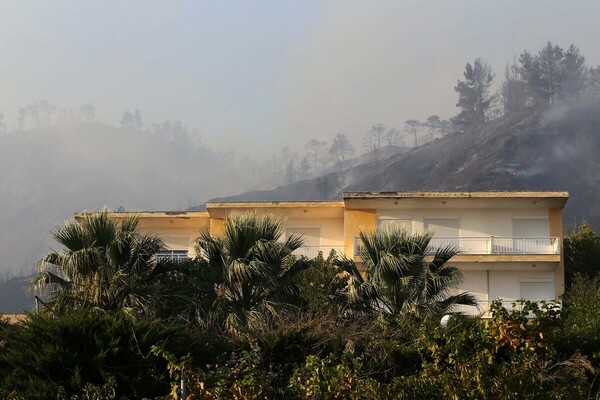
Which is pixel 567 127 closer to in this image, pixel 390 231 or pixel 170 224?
pixel 170 224

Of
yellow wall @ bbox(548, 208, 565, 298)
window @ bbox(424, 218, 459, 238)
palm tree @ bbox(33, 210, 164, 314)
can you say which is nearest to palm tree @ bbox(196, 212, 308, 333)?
palm tree @ bbox(33, 210, 164, 314)

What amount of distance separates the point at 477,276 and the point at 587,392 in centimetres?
2345

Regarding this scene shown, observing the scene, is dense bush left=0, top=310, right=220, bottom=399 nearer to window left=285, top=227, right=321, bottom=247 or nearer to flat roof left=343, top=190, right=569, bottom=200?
flat roof left=343, top=190, right=569, bottom=200

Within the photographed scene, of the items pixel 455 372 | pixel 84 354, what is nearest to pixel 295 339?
pixel 84 354

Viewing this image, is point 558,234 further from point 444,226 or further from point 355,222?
point 355,222

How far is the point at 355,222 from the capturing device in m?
39.7

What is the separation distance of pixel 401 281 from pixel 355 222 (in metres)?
15.6

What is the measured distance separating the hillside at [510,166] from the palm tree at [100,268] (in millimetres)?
120873

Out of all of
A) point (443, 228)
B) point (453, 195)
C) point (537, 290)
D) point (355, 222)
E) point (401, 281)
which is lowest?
point (537, 290)

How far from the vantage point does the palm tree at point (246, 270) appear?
23453mm

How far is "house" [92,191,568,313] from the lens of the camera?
Result: 38.9 meters

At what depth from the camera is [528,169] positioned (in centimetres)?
16200

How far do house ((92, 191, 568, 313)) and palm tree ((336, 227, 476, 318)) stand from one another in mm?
13304

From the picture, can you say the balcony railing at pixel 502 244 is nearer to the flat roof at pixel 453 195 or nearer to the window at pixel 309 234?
the flat roof at pixel 453 195
